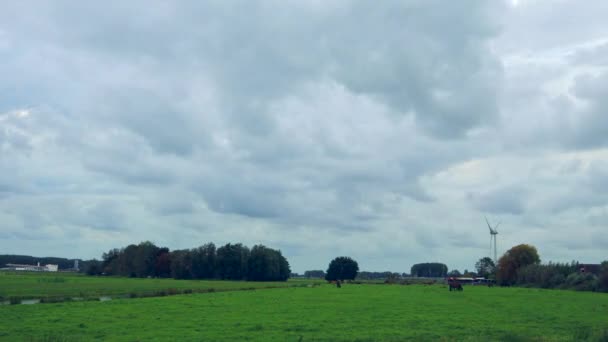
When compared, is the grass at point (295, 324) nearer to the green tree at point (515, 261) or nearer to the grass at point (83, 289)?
the grass at point (83, 289)

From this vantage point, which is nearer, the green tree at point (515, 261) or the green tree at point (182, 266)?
the green tree at point (515, 261)

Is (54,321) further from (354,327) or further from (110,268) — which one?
(110,268)

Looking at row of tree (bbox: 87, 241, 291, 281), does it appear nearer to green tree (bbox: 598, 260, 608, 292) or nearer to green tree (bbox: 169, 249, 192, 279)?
green tree (bbox: 169, 249, 192, 279)

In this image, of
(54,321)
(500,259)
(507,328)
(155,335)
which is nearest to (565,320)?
(507,328)

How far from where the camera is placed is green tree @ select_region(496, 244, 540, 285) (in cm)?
14312

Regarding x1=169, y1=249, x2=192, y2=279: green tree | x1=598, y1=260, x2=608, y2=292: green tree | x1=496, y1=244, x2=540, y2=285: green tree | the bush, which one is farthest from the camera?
x1=169, y1=249, x2=192, y2=279: green tree

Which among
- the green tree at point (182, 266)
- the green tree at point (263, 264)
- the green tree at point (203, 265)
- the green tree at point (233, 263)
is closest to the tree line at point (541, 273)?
the green tree at point (263, 264)

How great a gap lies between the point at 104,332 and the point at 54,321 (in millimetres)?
6708

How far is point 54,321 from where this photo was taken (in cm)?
3550

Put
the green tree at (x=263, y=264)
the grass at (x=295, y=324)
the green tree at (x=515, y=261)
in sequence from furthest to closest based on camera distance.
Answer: the green tree at (x=263, y=264) → the green tree at (x=515, y=261) → the grass at (x=295, y=324)

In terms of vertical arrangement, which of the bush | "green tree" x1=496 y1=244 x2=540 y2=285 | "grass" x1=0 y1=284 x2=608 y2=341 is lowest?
"grass" x1=0 y1=284 x2=608 y2=341

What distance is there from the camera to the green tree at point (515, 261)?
470 feet

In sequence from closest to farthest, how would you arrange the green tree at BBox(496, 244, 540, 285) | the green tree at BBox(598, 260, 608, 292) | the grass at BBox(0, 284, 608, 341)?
the grass at BBox(0, 284, 608, 341), the green tree at BBox(598, 260, 608, 292), the green tree at BBox(496, 244, 540, 285)

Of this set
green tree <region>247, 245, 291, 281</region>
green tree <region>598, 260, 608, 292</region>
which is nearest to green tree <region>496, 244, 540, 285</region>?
green tree <region>598, 260, 608, 292</region>
